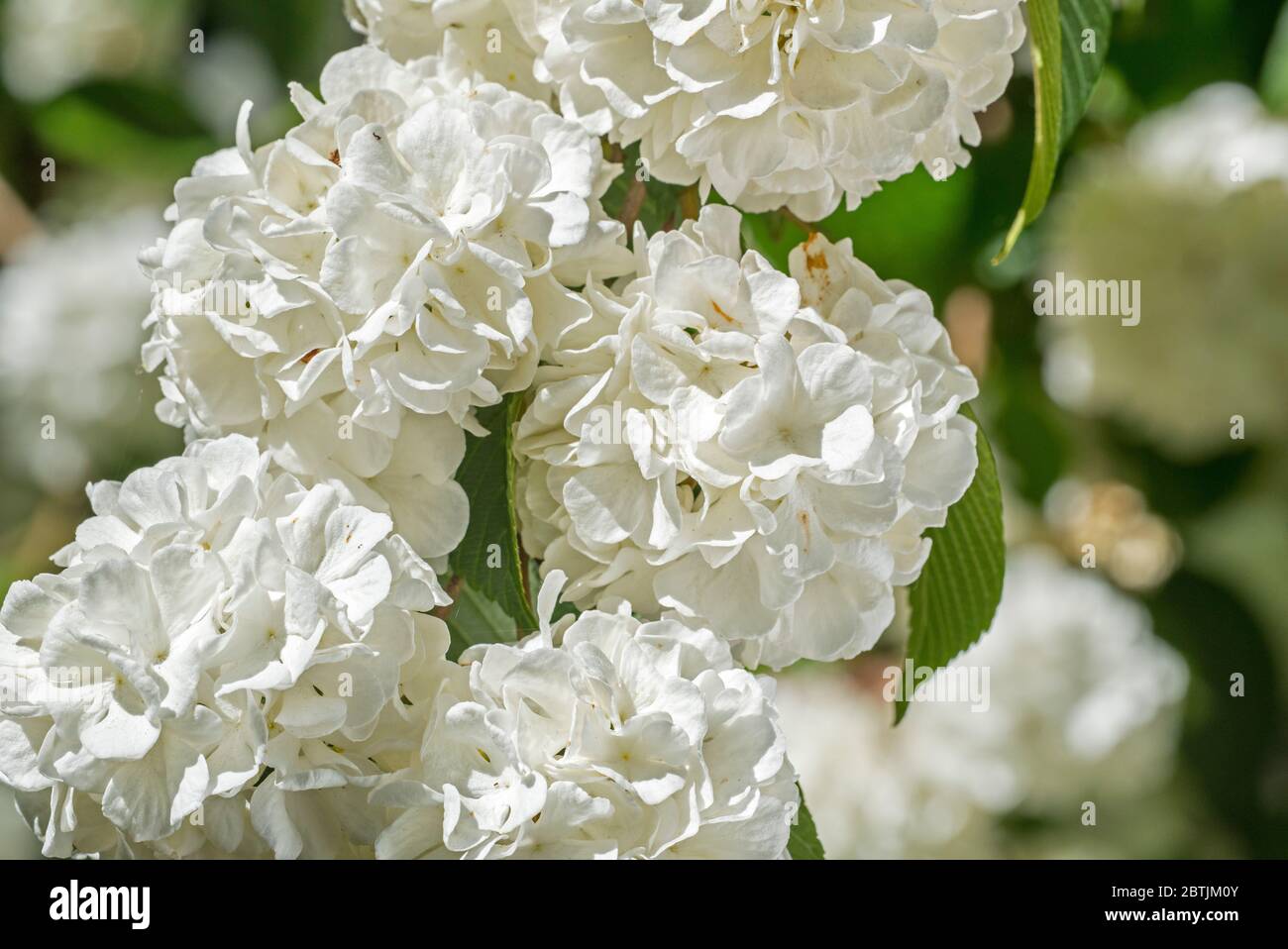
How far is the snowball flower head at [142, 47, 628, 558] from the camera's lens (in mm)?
521

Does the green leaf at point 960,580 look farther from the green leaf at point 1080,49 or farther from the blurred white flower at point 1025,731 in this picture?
the blurred white flower at point 1025,731

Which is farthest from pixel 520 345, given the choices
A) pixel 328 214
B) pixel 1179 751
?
pixel 1179 751

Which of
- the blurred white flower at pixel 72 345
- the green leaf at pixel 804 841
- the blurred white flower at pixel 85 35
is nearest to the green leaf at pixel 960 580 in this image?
the green leaf at pixel 804 841

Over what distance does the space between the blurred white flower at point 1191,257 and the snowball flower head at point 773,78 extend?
689mm

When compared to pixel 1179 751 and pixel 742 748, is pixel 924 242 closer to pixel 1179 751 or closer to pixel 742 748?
pixel 742 748

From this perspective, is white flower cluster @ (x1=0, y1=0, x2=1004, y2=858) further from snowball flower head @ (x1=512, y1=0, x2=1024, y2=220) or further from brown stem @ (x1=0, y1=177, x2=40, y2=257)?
brown stem @ (x1=0, y1=177, x2=40, y2=257)

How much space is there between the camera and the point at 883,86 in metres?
0.54

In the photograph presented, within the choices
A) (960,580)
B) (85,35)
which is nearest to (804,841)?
(960,580)

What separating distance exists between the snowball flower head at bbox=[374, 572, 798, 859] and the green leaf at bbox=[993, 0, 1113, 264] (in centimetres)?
25

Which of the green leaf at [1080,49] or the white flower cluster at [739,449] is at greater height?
the green leaf at [1080,49]

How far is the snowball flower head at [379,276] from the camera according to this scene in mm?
521

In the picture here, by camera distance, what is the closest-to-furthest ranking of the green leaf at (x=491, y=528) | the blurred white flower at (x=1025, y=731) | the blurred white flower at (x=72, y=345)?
the green leaf at (x=491, y=528), the blurred white flower at (x=1025, y=731), the blurred white flower at (x=72, y=345)

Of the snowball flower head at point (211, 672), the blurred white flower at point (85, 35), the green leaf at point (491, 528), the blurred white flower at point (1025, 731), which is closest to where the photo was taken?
the snowball flower head at point (211, 672)

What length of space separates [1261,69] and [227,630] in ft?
3.17
